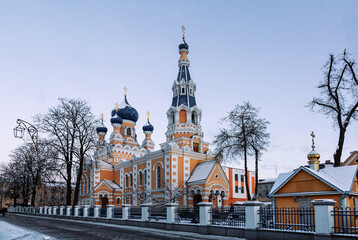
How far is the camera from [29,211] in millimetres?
40250

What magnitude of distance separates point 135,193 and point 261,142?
20.1 metres

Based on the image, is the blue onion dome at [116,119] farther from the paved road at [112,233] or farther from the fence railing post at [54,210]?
the paved road at [112,233]

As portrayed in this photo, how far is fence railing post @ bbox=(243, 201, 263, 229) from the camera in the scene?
471 inches

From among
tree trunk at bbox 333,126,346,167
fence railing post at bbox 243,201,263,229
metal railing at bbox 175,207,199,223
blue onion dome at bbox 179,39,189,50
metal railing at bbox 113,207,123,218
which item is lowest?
metal railing at bbox 113,207,123,218

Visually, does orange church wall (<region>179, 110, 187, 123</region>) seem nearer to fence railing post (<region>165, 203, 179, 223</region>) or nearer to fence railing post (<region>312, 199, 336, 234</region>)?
fence railing post (<region>165, 203, 179, 223</region>)

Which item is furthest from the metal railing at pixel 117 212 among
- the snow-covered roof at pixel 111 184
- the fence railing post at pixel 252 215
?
the snow-covered roof at pixel 111 184

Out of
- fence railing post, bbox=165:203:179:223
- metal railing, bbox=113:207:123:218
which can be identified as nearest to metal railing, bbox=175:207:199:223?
fence railing post, bbox=165:203:179:223

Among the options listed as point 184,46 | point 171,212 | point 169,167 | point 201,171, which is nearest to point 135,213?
point 171,212

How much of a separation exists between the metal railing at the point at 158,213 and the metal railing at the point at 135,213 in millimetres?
1295

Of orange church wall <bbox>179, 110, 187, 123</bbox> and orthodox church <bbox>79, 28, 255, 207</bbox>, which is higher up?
orange church wall <bbox>179, 110, 187, 123</bbox>

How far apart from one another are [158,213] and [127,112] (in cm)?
3599

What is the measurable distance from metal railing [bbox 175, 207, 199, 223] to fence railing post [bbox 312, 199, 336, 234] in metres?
6.75

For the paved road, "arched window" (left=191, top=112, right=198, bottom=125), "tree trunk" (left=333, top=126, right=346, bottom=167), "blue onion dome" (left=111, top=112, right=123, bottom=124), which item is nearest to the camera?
the paved road

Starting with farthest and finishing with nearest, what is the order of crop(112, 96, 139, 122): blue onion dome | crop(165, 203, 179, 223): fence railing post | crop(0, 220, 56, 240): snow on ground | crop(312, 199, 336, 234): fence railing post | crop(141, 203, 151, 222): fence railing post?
crop(112, 96, 139, 122): blue onion dome < crop(141, 203, 151, 222): fence railing post < crop(165, 203, 179, 223): fence railing post < crop(0, 220, 56, 240): snow on ground < crop(312, 199, 336, 234): fence railing post
